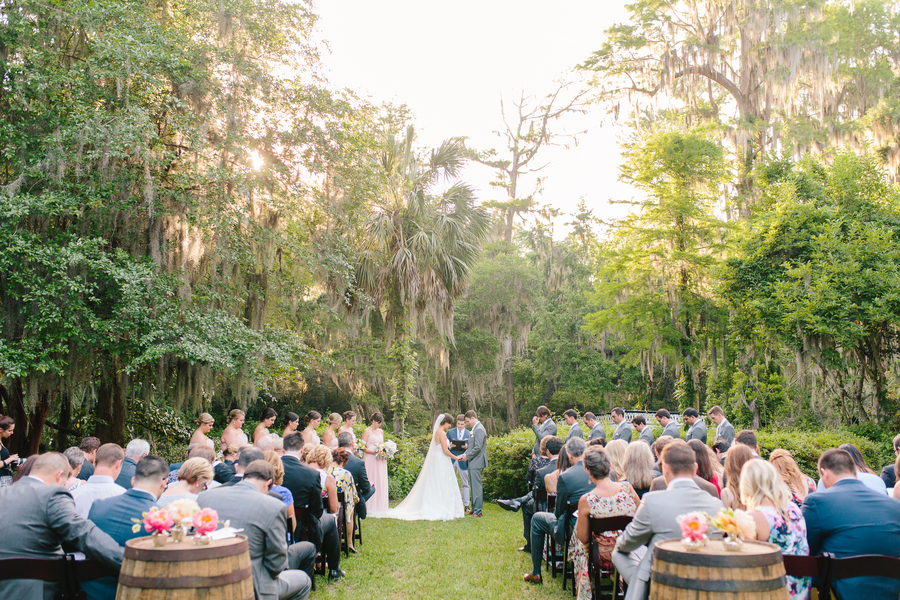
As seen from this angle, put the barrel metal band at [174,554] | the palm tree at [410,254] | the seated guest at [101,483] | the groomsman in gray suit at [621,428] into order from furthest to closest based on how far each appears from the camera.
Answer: the palm tree at [410,254], the groomsman in gray suit at [621,428], the seated guest at [101,483], the barrel metal band at [174,554]

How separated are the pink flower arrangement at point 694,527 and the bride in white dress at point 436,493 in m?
7.03

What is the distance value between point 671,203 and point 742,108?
5.08m

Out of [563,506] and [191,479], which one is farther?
[563,506]

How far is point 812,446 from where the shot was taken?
29.2 feet

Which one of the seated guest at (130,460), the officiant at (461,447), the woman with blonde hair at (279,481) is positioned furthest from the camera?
the officiant at (461,447)

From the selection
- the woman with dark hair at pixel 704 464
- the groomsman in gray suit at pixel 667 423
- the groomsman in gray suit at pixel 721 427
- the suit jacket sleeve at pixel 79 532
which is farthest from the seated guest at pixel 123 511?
the groomsman in gray suit at pixel 721 427

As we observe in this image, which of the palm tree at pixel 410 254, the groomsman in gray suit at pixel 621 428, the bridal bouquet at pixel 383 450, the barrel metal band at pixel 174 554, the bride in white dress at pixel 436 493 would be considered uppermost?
the palm tree at pixel 410 254

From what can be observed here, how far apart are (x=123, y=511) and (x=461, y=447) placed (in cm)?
721

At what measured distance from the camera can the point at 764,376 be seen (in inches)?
558

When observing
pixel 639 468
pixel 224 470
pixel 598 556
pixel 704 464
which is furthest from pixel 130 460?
pixel 704 464

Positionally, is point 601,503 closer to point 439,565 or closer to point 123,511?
point 439,565

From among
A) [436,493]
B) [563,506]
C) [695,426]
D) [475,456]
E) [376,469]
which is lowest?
[436,493]

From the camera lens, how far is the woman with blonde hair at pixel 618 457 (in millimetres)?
5234

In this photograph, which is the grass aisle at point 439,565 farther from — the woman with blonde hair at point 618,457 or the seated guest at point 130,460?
the seated guest at point 130,460
